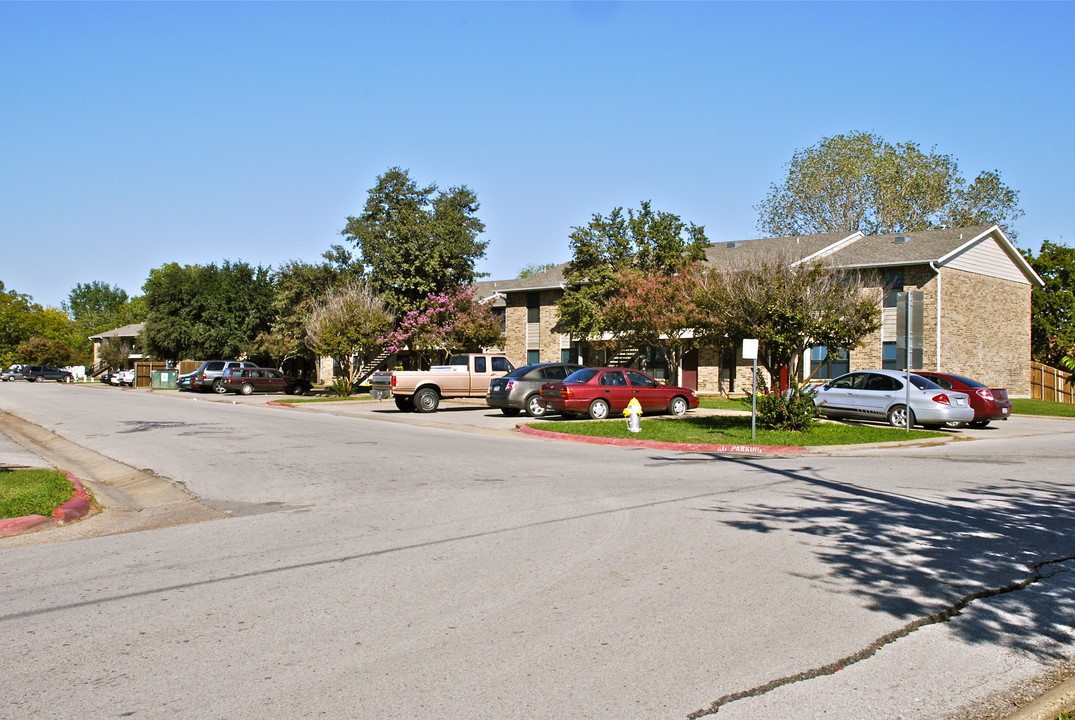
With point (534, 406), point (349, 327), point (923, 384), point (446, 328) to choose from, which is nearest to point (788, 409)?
point (923, 384)

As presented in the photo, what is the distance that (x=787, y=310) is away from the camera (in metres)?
18.2

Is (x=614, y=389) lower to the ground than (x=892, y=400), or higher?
higher

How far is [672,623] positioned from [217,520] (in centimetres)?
589

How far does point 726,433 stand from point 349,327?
22.4 m

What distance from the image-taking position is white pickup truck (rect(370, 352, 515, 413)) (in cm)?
2816

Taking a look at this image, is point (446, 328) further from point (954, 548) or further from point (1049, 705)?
point (1049, 705)

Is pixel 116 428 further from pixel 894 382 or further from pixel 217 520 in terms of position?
pixel 894 382

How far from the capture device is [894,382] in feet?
74.1

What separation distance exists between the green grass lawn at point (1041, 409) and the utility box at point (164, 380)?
4755 cm

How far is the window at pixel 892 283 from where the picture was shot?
34.4 m

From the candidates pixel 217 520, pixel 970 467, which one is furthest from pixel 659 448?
pixel 217 520

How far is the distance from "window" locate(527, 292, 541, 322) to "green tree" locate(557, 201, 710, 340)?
21.0 feet

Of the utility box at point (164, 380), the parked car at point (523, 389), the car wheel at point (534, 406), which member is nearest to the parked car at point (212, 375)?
the utility box at point (164, 380)

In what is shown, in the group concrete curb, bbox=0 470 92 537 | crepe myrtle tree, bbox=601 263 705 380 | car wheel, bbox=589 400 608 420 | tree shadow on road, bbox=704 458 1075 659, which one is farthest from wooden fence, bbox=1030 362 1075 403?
concrete curb, bbox=0 470 92 537
